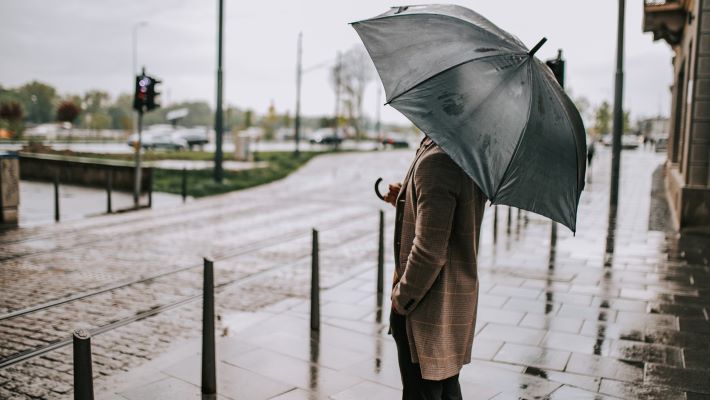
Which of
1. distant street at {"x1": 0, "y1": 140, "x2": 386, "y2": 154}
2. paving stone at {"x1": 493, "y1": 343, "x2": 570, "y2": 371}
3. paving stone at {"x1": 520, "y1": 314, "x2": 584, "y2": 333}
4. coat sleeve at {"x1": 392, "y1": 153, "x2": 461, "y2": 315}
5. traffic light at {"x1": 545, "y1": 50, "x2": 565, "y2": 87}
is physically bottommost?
paving stone at {"x1": 493, "y1": 343, "x2": 570, "y2": 371}

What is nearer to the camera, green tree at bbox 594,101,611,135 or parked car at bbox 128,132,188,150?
parked car at bbox 128,132,188,150

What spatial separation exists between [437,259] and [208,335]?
212 centimetres

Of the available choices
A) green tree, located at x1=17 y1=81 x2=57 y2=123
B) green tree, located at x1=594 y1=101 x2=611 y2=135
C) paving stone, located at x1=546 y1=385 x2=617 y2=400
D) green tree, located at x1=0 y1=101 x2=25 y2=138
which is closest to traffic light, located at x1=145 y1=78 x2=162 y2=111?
paving stone, located at x1=546 y1=385 x2=617 y2=400

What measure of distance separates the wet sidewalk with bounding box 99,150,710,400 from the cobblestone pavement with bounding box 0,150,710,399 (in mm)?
18

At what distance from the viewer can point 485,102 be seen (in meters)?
2.56

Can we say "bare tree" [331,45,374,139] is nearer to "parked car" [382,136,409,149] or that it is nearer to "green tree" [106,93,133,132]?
"parked car" [382,136,409,149]

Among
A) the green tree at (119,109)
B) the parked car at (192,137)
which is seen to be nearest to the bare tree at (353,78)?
the parked car at (192,137)

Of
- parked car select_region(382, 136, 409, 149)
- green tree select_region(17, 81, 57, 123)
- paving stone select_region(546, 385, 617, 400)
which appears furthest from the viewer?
green tree select_region(17, 81, 57, 123)

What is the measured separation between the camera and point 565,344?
5.18 m

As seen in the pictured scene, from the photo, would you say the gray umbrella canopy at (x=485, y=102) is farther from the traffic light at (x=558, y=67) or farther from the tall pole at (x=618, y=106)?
the tall pole at (x=618, y=106)

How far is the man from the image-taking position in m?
2.49

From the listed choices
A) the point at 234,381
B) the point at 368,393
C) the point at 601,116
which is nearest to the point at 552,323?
the point at 368,393

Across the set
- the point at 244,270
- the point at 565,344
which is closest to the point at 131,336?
the point at 244,270

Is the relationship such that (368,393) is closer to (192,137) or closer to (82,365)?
(82,365)
